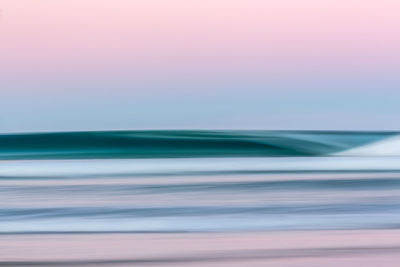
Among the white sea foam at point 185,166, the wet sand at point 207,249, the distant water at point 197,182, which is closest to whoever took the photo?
the wet sand at point 207,249

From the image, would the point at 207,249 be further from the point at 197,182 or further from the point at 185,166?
the point at 185,166

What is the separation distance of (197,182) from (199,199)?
23.2 inches

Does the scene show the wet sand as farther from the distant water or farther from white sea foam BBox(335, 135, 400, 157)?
white sea foam BBox(335, 135, 400, 157)

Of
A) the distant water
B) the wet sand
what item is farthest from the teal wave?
the wet sand

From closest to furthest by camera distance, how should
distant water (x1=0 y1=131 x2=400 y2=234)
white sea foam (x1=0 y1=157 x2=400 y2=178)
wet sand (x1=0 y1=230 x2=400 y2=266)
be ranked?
wet sand (x1=0 y1=230 x2=400 y2=266), distant water (x1=0 y1=131 x2=400 y2=234), white sea foam (x1=0 y1=157 x2=400 y2=178)

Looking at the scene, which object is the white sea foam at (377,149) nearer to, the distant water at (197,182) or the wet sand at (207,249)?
the distant water at (197,182)

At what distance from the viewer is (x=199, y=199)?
11.7ft

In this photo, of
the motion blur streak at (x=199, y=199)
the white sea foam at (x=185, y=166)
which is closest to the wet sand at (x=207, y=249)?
the motion blur streak at (x=199, y=199)

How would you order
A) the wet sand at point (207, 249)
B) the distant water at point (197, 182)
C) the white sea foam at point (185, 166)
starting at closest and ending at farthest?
1. the wet sand at point (207, 249)
2. the distant water at point (197, 182)
3. the white sea foam at point (185, 166)

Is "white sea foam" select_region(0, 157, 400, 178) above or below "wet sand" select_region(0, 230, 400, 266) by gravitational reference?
above

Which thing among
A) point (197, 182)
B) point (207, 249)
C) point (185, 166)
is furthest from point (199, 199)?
point (185, 166)

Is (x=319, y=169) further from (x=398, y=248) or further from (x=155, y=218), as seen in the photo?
(x=398, y=248)

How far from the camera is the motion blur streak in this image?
97.6 inches

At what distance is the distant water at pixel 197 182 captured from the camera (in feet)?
9.98
